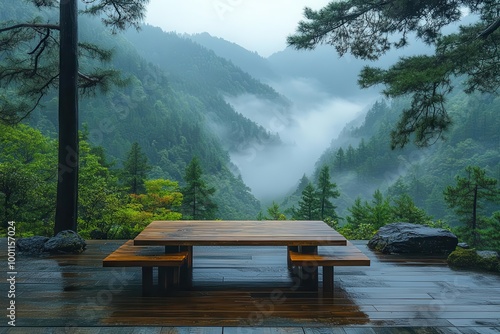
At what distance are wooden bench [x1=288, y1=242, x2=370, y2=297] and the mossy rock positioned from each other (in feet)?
4.83

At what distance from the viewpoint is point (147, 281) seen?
348 cm

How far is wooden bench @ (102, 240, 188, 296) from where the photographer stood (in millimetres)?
3305

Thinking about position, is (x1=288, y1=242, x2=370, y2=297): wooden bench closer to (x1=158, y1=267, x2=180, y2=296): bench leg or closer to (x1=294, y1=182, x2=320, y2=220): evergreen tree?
(x1=158, y1=267, x2=180, y2=296): bench leg

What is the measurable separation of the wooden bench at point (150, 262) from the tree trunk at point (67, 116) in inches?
92.8

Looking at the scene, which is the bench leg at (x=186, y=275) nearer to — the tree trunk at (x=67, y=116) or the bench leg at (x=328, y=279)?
the bench leg at (x=328, y=279)

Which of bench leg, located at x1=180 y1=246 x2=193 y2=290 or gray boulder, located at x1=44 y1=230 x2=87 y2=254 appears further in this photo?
gray boulder, located at x1=44 y1=230 x2=87 y2=254

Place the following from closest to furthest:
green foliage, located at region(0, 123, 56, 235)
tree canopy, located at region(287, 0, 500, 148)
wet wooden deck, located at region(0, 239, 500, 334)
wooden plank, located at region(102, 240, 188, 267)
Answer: wet wooden deck, located at region(0, 239, 500, 334), wooden plank, located at region(102, 240, 188, 267), tree canopy, located at region(287, 0, 500, 148), green foliage, located at region(0, 123, 56, 235)

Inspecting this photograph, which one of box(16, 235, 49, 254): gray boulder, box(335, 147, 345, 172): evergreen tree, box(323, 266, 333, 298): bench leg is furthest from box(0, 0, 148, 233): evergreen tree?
box(335, 147, 345, 172): evergreen tree

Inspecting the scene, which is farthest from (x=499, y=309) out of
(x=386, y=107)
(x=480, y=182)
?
(x=386, y=107)

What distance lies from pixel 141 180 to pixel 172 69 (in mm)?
77297

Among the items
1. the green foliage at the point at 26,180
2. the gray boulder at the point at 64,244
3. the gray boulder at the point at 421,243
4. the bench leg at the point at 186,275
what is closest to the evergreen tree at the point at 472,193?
the gray boulder at the point at 421,243

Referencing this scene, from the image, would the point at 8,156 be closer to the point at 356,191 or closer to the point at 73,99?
the point at 73,99

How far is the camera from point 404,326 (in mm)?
2842

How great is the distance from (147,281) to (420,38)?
563cm
